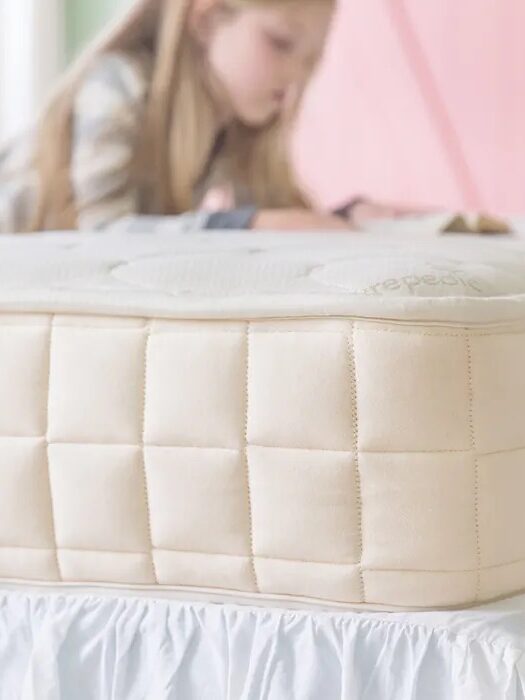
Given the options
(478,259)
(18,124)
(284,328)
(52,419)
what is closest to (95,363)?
(52,419)

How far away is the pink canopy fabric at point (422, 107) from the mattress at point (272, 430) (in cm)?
94

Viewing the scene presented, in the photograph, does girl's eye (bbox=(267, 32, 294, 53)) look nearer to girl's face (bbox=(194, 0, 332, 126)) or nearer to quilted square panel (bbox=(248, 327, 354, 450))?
girl's face (bbox=(194, 0, 332, 126))

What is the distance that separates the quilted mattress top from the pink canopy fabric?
2.56 feet

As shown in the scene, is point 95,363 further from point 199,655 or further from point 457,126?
point 457,126

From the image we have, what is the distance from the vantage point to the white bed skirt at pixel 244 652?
0.74 meters

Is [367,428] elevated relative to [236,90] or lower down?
lower down

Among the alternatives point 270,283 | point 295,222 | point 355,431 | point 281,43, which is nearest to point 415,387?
point 355,431

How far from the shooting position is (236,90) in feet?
5.79

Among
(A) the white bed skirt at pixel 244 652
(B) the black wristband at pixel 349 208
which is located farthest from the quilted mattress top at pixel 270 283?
(B) the black wristband at pixel 349 208

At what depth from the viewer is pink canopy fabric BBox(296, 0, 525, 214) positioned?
1.72m

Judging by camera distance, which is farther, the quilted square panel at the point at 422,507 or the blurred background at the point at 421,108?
the blurred background at the point at 421,108

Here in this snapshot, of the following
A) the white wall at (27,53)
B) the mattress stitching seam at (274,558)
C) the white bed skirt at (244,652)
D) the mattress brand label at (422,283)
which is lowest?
the white bed skirt at (244,652)

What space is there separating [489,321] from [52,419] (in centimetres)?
39

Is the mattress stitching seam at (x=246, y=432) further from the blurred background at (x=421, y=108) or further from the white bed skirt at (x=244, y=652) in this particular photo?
the blurred background at (x=421, y=108)
